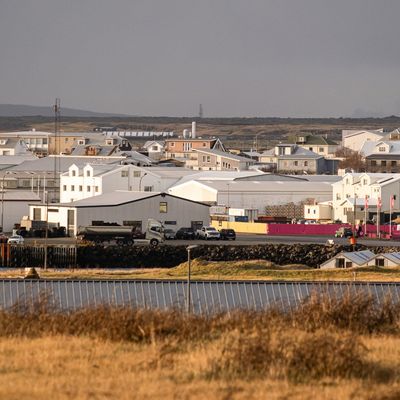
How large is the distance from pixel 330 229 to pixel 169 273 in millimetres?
22640

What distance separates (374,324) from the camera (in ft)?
44.0

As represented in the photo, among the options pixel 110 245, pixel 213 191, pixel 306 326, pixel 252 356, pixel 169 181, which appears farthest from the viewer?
pixel 169 181

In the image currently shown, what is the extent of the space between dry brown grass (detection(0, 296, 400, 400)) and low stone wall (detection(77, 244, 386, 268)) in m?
28.2

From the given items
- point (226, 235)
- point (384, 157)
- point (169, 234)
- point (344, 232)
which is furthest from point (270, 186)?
point (384, 157)

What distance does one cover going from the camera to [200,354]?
1091 centimetres

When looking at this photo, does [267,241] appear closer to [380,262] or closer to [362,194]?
[380,262]

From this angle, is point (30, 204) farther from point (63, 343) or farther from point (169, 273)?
point (63, 343)

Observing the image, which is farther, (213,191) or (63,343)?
(213,191)

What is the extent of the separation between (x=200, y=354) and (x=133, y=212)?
39981 millimetres

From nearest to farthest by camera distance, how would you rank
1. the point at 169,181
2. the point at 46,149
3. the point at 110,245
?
the point at 110,245, the point at 169,181, the point at 46,149

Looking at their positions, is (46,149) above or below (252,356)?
above

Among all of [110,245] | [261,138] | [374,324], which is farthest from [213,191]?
[261,138]

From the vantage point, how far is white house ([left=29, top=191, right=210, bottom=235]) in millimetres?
50375

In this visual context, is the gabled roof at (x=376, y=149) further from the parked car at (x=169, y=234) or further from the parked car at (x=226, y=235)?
the parked car at (x=169, y=234)
